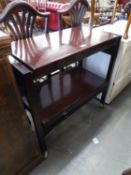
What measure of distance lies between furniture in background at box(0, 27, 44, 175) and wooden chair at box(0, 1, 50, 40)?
2.41 feet

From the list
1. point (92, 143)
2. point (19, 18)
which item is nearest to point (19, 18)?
point (19, 18)

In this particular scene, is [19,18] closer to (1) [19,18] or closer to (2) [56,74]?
(1) [19,18]

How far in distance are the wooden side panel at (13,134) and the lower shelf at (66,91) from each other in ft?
0.64

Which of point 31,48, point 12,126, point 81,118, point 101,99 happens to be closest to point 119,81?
point 101,99

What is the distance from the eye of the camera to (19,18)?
4.38 feet

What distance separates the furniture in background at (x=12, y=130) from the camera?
0.70 m

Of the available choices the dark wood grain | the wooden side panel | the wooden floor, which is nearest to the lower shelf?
the wooden side panel

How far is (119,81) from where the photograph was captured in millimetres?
1687

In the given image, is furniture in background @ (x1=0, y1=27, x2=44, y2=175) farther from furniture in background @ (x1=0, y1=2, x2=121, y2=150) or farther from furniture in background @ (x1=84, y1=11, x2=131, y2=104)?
furniture in background @ (x1=84, y1=11, x2=131, y2=104)

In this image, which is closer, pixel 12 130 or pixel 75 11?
pixel 12 130

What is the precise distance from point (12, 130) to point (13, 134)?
0.12ft

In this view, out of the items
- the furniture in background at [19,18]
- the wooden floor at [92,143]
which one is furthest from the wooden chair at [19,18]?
the wooden floor at [92,143]

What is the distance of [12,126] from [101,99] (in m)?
1.13

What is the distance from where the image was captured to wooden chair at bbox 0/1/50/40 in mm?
1222
